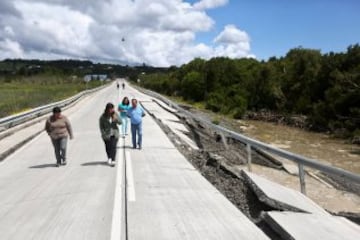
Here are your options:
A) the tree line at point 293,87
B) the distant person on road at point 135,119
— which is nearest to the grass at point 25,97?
the distant person on road at point 135,119

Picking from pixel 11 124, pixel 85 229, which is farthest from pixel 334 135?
pixel 85 229

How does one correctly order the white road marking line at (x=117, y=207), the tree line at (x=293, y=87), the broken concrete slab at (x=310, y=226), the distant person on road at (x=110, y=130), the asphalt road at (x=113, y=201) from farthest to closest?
the tree line at (x=293, y=87) → the distant person on road at (x=110, y=130) → the asphalt road at (x=113, y=201) → the white road marking line at (x=117, y=207) → the broken concrete slab at (x=310, y=226)

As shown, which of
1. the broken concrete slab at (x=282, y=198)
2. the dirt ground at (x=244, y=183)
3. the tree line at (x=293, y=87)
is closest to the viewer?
the broken concrete slab at (x=282, y=198)

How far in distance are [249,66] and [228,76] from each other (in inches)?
158

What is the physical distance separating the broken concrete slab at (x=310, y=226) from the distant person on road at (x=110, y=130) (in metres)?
7.30

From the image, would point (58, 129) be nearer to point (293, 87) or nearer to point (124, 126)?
point (124, 126)

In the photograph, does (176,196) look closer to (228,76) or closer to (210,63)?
(228,76)

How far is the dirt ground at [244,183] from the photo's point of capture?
11.0m

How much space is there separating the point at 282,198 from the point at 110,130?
659 cm

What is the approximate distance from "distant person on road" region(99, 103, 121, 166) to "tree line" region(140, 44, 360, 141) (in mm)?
25213

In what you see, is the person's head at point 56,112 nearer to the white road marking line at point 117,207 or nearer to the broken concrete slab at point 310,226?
the white road marking line at point 117,207

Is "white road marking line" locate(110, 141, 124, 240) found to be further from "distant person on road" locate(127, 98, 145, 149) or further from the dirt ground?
"distant person on road" locate(127, 98, 145, 149)

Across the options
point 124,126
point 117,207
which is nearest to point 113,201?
point 117,207

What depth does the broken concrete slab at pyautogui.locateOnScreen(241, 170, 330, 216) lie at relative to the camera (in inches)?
381
